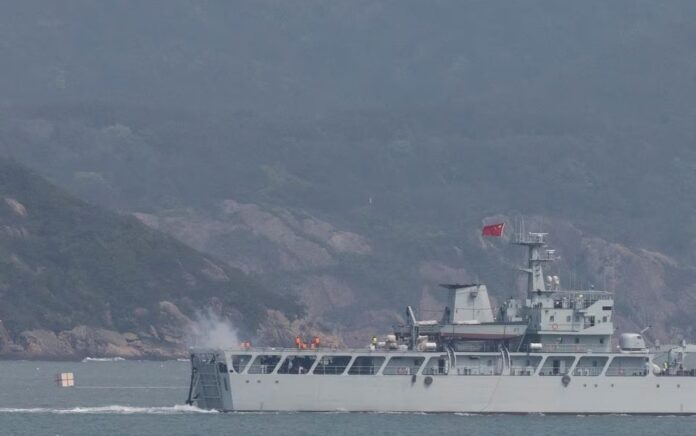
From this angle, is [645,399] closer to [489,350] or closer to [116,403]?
[489,350]

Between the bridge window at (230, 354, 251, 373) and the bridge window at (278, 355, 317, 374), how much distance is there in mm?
1558

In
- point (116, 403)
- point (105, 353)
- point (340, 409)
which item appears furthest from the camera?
point (105, 353)

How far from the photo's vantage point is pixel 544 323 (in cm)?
9231

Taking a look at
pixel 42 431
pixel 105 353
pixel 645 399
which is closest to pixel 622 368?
pixel 645 399

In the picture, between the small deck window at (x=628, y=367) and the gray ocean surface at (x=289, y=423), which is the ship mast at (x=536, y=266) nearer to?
the small deck window at (x=628, y=367)

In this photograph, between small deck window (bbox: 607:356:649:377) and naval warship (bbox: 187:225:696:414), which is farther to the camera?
small deck window (bbox: 607:356:649:377)

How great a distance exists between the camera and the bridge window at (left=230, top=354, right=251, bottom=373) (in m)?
89.4

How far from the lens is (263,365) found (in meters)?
89.7

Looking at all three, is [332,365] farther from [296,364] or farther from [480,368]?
[480,368]

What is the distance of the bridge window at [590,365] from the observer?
301 feet

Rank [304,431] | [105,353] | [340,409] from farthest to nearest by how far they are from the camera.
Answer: [105,353]
[340,409]
[304,431]

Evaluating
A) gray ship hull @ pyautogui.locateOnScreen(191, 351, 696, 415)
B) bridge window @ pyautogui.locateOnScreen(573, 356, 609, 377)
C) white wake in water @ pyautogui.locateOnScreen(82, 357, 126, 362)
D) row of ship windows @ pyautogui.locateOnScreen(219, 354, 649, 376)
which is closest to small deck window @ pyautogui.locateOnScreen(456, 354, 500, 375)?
row of ship windows @ pyautogui.locateOnScreen(219, 354, 649, 376)

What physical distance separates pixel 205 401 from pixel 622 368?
1892 centimetres

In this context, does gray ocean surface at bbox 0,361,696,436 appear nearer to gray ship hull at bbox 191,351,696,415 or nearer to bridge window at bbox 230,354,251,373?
gray ship hull at bbox 191,351,696,415
